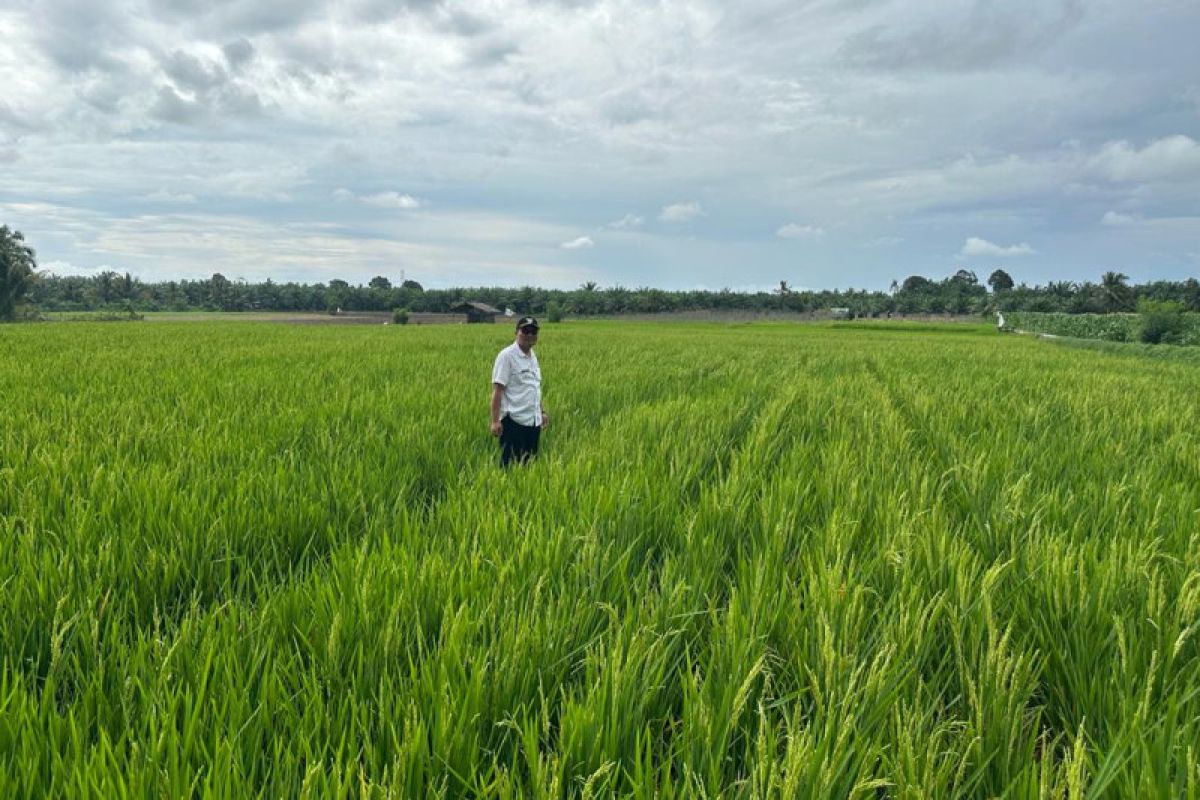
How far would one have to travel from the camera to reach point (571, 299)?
87.7m

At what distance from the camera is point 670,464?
12.4 feet

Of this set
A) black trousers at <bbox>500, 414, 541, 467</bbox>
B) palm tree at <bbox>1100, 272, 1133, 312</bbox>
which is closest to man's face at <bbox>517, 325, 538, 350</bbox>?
black trousers at <bbox>500, 414, 541, 467</bbox>

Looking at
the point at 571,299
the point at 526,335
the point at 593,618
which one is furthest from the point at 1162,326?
the point at 571,299

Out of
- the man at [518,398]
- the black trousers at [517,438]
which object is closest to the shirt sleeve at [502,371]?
the man at [518,398]

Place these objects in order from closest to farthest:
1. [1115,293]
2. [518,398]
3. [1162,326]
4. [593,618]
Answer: [593,618] → [518,398] → [1162,326] → [1115,293]

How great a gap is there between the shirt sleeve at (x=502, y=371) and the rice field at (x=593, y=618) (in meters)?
0.60

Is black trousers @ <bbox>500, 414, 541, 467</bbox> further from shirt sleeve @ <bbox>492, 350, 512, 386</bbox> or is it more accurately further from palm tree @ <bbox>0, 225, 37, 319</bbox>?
palm tree @ <bbox>0, 225, 37, 319</bbox>

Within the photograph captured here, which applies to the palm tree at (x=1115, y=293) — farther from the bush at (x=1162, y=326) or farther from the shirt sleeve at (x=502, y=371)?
the shirt sleeve at (x=502, y=371)

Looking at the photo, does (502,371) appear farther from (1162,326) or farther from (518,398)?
(1162,326)

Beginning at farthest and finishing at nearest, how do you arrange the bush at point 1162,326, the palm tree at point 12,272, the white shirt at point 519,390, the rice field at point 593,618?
the palm tree at point 12,272, the bush at point 1162,326, the white shirt at point 519,390, the rice field at point 593,618

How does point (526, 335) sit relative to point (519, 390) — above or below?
above

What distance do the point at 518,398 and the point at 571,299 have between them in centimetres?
8433

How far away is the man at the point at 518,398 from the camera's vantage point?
4.60 meters

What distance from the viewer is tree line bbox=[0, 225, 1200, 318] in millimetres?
84850
